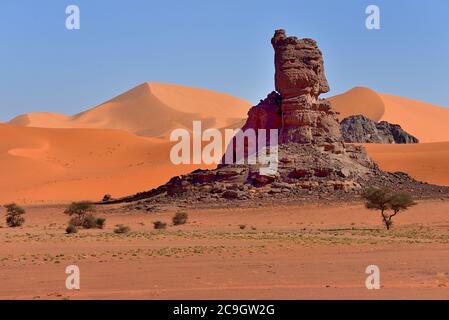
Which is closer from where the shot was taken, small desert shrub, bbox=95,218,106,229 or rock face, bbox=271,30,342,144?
small desert shrub, bbox=95,218,106,229

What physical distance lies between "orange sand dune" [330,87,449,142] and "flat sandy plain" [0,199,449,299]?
339ft

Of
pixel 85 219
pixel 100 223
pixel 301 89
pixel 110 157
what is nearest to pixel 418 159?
pixel 301 89

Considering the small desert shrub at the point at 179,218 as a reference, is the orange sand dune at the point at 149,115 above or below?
above

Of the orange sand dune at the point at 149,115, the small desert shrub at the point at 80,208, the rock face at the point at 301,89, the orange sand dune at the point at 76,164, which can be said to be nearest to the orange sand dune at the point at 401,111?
the orange sand dune at the point at 149,115

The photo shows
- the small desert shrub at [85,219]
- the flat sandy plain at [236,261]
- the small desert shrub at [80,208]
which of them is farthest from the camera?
the small desert shrub at [80,208]

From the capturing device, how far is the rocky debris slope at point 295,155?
172 feet

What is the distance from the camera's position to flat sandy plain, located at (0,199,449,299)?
16.8m

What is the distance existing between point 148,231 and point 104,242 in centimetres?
725

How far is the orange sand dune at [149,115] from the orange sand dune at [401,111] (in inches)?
950

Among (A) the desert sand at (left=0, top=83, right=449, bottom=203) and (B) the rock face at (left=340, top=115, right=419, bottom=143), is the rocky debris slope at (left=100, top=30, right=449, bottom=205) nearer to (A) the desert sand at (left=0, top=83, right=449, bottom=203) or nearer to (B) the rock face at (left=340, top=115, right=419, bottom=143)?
(A) the desert sand at (left=0, top=83, right=449, bottom=203)

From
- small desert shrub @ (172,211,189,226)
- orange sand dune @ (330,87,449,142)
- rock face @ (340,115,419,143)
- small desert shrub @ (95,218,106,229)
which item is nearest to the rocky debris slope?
small desert shrub @ (172,211,189,226)

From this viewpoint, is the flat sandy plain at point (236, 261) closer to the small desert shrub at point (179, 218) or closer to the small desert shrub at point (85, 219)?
the small desert shrub at point (85, 219)
